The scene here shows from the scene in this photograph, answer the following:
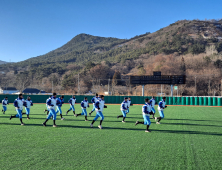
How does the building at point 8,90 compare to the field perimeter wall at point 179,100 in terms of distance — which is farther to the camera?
the building at point 8,90

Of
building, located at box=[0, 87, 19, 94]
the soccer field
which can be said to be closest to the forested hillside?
building, located at box=[0, 87, 19, 94]

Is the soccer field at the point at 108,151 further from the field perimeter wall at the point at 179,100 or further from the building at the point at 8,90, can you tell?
the building at the point at 8,90

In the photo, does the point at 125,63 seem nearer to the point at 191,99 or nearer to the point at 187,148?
the point at 191,99

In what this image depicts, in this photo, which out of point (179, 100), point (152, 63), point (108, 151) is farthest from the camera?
point (152, 63)

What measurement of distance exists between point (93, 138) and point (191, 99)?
3170cm

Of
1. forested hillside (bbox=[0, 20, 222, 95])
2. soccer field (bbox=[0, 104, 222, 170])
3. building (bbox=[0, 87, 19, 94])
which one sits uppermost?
forested hillside (bbox=[0, 20, 222, 95])

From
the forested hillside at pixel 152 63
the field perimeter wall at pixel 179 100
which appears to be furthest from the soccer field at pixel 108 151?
the forested hillside at pixel 152 63

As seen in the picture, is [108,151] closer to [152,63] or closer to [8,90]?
[152,63]

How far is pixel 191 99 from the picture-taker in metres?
38.5

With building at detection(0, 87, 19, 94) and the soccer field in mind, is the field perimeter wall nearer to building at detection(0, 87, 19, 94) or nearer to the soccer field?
the soccer field

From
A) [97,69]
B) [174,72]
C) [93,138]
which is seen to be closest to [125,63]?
[97,69]

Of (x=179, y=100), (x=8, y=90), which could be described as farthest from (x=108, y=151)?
(x=8, y=90)

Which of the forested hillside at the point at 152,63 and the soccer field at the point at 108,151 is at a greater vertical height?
the forested hillside at the point at 152,63

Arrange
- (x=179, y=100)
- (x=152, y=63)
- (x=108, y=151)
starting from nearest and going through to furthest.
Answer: (x=108, y=151) → (x=179, y=100) → (x=152, y=63)
